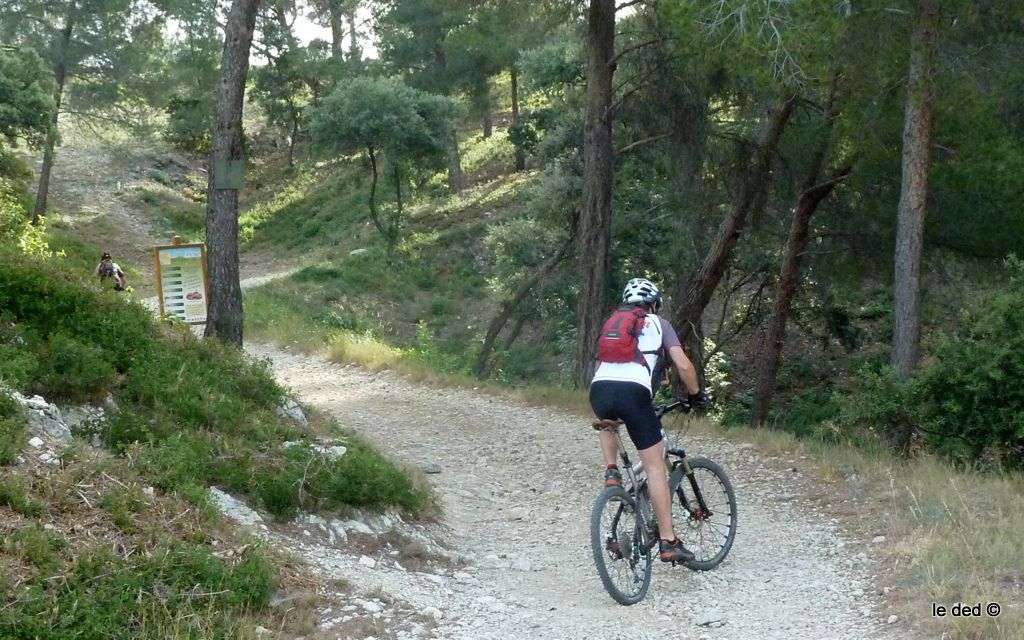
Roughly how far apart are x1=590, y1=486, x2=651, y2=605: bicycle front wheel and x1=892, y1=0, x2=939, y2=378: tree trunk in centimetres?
616

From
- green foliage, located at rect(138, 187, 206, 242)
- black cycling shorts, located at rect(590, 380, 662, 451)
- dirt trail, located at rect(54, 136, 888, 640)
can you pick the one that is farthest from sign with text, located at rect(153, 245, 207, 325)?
green foliage, located at rect(138, 187, 206, 242)

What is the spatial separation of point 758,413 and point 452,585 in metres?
13.3

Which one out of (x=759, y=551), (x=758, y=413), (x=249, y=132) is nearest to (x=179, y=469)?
(x=759, y=551)

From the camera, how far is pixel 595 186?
14750 mm

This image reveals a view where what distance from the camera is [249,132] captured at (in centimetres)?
5347

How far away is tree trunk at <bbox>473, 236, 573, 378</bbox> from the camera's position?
79.1ft

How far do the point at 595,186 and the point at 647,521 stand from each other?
8.97 m

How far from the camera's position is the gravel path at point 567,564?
231 inches

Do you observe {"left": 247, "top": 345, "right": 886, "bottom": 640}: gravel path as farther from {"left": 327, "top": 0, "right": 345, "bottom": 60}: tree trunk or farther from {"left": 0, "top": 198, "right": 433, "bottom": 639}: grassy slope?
{"left": 327, "top": 0, "right": 345, "bottom": 60}: tree trunk

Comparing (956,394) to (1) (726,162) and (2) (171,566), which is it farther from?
(2) (171,566)

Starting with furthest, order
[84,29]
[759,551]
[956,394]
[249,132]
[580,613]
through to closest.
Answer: [249,132] → [84,29] → [956,394] → [759,551] → [580,613]

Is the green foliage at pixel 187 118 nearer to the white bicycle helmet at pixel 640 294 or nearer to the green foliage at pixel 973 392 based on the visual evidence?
the green foliage at pixel 973 392

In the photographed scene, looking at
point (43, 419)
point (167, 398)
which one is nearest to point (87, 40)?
point (167, 398)

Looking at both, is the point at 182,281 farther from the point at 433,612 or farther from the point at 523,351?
the point at 523,351
